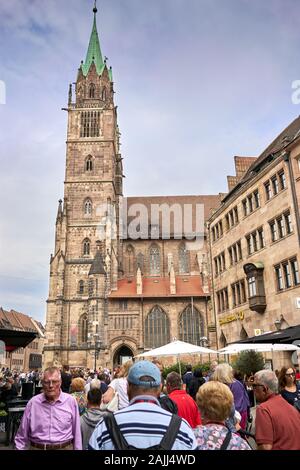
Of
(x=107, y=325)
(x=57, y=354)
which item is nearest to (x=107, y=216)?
(x=107, y=325)

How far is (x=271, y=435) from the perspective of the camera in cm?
321

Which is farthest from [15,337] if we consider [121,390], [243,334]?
[243,334]

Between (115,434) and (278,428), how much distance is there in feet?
5.98

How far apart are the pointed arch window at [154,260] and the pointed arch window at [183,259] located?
296 cm

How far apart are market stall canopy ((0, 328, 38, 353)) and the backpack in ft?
Answer: 34.5

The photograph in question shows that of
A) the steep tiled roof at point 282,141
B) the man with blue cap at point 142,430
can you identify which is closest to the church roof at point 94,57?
the steep tiled roof at point 282,141

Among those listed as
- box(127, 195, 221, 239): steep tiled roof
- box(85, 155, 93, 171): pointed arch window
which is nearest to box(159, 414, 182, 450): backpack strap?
box(85, 155, 93, 171): pointed arch window

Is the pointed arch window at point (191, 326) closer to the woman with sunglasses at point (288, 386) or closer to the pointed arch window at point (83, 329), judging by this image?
the pointed arch window at point (83, 329)

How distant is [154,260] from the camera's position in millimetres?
51625

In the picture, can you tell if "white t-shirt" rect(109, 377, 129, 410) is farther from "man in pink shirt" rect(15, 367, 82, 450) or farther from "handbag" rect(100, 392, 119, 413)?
"man in pink shirt" rect(15, 367, 82, 450)

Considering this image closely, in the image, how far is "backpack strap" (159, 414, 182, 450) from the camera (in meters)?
2.01

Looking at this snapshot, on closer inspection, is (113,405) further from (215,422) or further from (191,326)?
(191,326)
